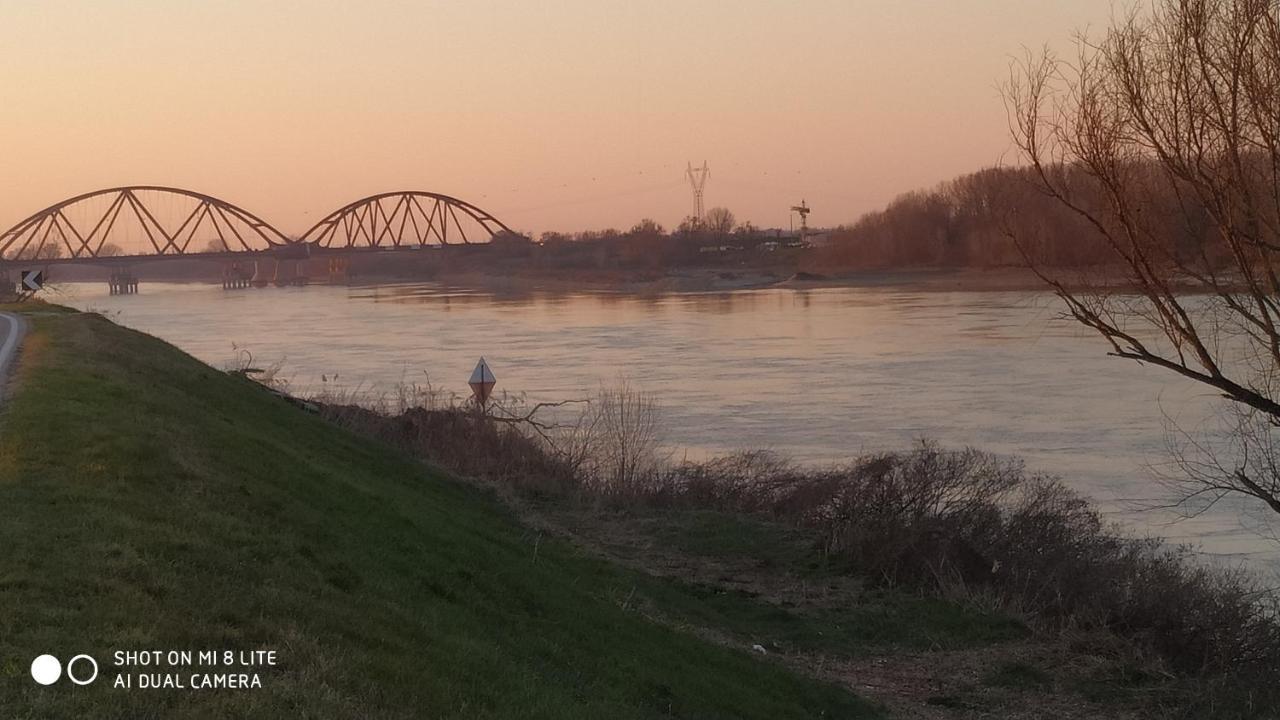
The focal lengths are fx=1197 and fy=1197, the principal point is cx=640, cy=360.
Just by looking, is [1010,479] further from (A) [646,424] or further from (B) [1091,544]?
(A) [646,424]

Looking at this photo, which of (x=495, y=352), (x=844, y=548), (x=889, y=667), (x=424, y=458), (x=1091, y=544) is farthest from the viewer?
→ (x=495, y=352)

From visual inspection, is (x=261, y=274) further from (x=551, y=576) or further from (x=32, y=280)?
(x=551, y=576)

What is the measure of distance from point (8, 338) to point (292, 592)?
1504 cm

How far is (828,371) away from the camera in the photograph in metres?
33.7

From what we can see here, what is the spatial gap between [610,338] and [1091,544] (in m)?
34.8

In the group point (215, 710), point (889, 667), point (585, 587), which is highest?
point (215, 710)

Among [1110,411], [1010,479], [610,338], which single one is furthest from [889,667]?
[610,338]

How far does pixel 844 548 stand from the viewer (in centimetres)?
1544

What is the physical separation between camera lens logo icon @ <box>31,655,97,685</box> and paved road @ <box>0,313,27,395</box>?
799cm

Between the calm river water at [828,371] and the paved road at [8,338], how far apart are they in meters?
8.18

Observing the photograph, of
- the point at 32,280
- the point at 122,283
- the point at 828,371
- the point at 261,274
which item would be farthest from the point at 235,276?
the point at 828,371

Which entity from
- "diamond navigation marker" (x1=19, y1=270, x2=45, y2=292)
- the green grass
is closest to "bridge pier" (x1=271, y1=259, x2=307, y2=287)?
"diamond navigation marker" (x1=19, y1=270, x2=45, y2=292)

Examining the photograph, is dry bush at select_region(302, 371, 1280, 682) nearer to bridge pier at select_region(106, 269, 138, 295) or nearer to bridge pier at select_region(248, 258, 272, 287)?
bridge pier at select_region(106, 269, 138, 295)

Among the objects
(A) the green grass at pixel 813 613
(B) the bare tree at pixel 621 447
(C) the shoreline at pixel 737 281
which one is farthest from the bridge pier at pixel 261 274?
(A) the green grass at pixel 813 613
